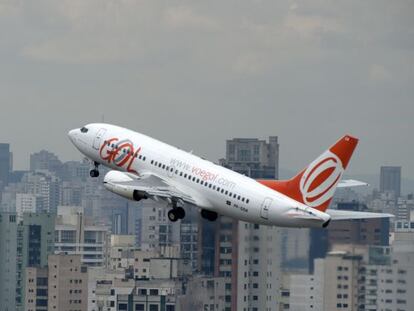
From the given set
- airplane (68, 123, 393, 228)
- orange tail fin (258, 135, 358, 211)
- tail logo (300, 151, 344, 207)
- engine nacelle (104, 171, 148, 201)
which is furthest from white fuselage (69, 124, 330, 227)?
engine nacelle (104, 171, 148, 201)

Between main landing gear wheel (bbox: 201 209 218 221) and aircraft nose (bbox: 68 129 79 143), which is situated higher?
aircraft nose (bbox: 68 129 79 143)

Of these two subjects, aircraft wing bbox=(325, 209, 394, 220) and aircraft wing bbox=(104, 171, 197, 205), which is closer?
aircraft wing bbox=(325, 209, 394, 220)

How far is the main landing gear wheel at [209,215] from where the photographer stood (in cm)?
13512

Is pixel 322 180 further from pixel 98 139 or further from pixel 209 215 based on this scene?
pixel 98 139

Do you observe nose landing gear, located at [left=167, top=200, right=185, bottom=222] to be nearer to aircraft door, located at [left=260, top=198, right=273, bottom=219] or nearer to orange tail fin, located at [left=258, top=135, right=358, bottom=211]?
aircraft door, located at [left=260, top=198, right=273, bottom=219]

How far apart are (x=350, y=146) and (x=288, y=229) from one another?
8.14 m

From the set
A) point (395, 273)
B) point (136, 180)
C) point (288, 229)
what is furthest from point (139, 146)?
point (395, 273)

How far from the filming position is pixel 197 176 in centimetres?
13225

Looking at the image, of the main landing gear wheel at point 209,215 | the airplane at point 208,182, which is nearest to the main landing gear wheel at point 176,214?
the airplane at point 208,182

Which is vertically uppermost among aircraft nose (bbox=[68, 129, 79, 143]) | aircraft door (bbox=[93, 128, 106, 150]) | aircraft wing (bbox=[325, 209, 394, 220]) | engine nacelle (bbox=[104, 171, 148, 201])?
aircraft nose (bbox=[68, 129, 79, 143])

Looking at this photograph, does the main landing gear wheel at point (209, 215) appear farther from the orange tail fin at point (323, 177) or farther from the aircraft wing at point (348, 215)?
the aircraft wing at point (348, 215)

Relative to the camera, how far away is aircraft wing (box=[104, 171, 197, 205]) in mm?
133625

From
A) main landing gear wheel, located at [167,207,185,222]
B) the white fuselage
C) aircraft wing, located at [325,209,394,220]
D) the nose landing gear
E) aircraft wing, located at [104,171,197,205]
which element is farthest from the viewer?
main landing gear wheel, located at [167,207,185,222]

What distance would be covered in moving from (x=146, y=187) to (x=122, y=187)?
1.60 meters
